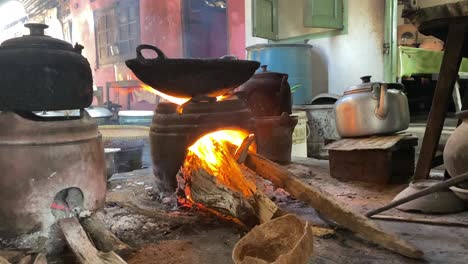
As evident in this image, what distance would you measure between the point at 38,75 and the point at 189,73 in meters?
0.88

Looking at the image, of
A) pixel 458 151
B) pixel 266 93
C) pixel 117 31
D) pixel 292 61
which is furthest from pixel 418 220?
pixel 117 31

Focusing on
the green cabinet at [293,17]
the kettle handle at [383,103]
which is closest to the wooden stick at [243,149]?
the kettle handle at [383,103]

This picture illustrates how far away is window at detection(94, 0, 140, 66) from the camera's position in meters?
10.3

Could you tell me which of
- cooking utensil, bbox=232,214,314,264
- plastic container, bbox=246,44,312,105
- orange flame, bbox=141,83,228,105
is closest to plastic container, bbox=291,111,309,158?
plastic container, bbox=246,44,312,105

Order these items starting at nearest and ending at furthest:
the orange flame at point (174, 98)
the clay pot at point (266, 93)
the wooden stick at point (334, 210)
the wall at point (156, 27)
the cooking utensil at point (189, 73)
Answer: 1. the wooden stick at point (334, 210)
2. the cooking utensil at point (189, 73)
3. the orange flame at point (174, 98)
4. the clay pot at point (266, 93)
5. the wall at point (156, 27)

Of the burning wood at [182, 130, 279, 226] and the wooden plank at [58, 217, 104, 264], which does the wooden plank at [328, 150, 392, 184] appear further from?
the wooden plank at [58, 217, 104, 264]

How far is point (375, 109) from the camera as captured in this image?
9.95 feet

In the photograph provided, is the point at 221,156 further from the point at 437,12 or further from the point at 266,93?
the point at 437,12

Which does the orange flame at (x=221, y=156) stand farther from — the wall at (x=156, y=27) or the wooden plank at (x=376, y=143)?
the wall at (x=156, y=27)

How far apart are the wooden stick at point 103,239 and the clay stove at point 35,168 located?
186mm

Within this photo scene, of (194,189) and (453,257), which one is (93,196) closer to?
(194,189)

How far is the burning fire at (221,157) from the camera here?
A: 2227mm

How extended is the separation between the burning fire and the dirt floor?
220 millimetres

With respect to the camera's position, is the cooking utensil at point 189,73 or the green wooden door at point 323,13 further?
the green wooden door at point 323,13
